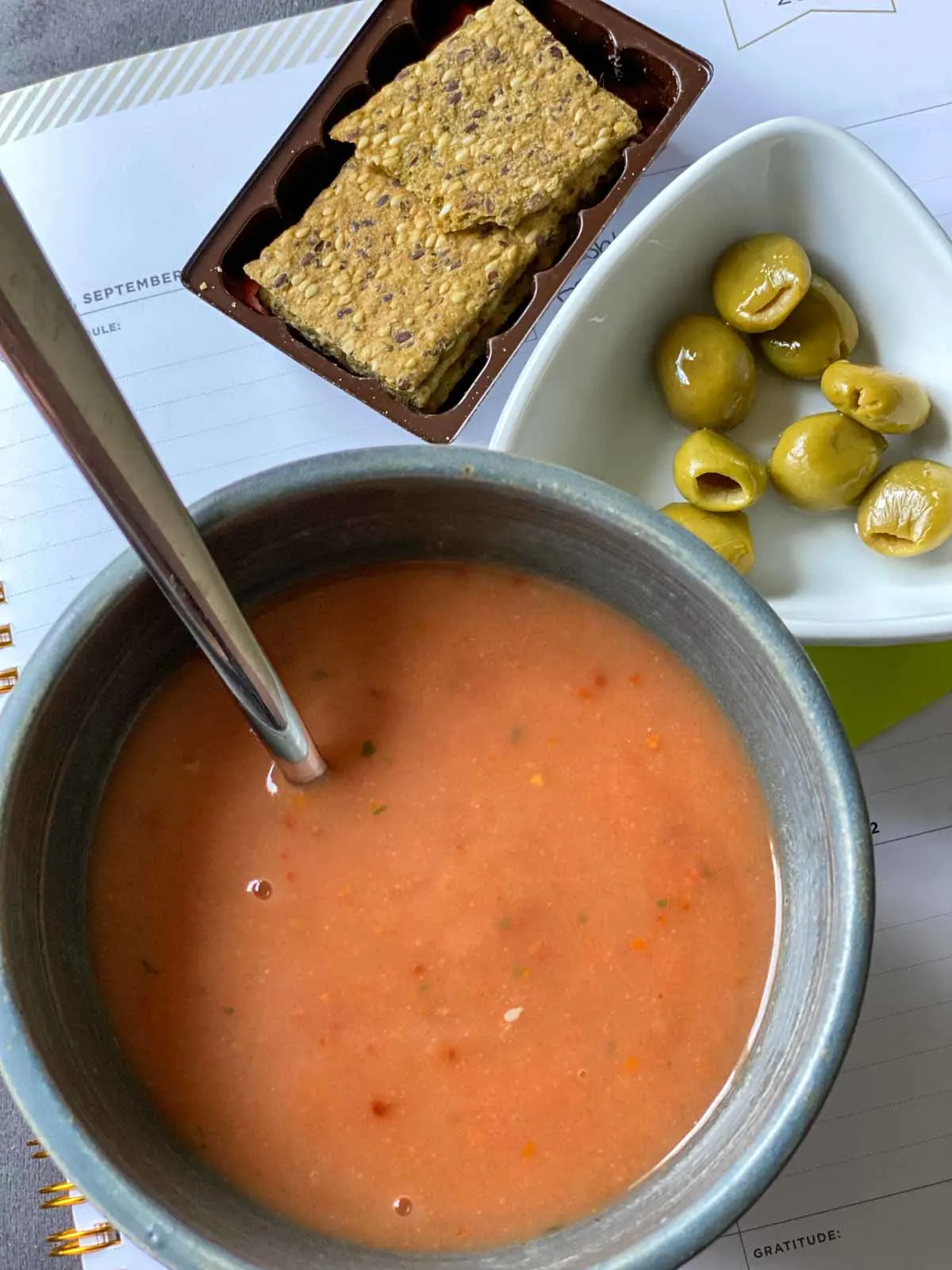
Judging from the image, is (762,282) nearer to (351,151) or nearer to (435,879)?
(351,151)

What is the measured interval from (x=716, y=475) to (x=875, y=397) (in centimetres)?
14

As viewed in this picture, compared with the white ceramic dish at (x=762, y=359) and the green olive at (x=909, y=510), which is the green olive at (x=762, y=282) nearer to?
the white ceramic dish at (x=762, y=359)

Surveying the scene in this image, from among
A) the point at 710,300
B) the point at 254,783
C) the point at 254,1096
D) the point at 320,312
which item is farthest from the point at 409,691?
the point at 710,300

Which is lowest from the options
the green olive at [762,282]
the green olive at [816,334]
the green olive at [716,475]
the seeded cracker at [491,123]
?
the green olive at [716,475]

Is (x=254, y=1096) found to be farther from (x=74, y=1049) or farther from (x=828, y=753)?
(x=828, y=753)

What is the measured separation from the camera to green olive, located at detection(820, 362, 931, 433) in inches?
38.6

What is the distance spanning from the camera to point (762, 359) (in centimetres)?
108

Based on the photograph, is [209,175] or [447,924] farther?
[209,175]

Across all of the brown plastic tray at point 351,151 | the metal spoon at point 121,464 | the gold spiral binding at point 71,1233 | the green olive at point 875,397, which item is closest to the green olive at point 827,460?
the green olive at point 875,397

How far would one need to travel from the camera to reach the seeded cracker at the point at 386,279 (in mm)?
1025

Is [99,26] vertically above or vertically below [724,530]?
above

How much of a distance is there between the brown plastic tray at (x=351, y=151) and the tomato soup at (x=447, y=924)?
0.30m

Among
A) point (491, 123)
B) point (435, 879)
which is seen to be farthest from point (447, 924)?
point (491, 123)

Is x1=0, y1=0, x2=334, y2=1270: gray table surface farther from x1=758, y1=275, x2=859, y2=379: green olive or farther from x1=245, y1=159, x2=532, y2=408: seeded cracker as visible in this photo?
x1=758, y1=275, x2=859, y2=379: green olive
